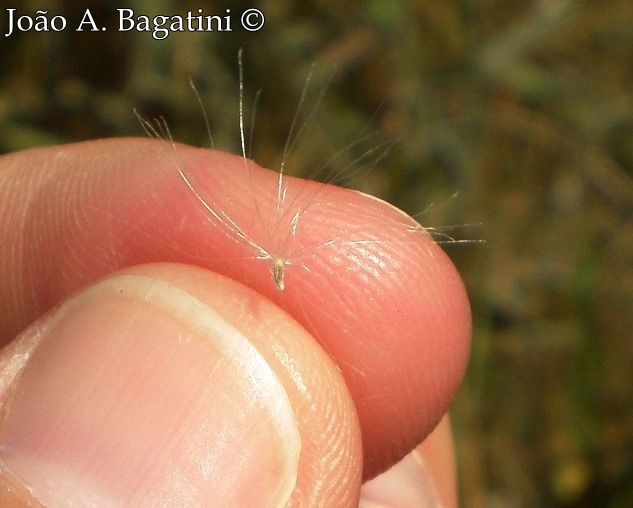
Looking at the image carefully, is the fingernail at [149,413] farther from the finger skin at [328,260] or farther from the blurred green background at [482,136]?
the blurred green background at [482,136]

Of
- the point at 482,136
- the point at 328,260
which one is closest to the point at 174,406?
the point at 328,260

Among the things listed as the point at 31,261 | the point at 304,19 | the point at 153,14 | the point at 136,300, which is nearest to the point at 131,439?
the point at 136,300

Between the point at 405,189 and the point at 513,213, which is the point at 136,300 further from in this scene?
the point at 513,213

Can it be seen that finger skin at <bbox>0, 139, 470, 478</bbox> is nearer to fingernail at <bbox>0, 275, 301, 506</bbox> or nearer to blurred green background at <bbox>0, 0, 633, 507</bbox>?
fingernail at <bbox>0, 275, 301, 506</bbox>

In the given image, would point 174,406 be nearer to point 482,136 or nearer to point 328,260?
point 328,260

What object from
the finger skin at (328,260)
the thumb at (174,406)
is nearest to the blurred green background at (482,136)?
the finger skin at (328,260)

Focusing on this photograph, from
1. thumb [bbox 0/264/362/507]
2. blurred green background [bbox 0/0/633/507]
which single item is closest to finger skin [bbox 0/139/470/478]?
thumb [bbox 0/264/362/507]
